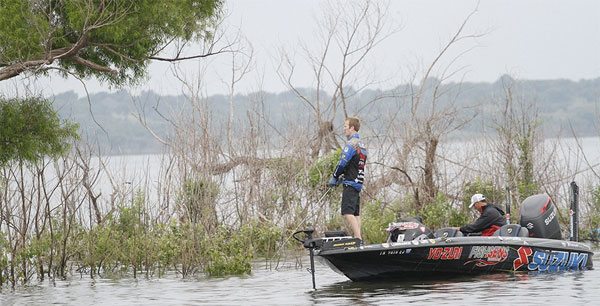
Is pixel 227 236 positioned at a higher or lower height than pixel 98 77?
lower

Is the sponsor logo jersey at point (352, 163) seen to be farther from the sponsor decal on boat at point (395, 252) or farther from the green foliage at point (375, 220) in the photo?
the green foliage at point (375, 220)

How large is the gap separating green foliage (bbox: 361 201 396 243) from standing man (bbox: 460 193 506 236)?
13.9 feet

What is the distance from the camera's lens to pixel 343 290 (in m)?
16.2

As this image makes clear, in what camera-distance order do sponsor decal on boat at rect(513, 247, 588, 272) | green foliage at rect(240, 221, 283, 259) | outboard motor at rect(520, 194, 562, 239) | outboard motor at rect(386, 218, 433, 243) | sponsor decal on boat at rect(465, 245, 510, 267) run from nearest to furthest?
sponsor decal on boat at rect(465, 245, 510, 267), outboard motor at rect(386, 218, 433, 243), sponsor decal on boat at rect(513, 247, 588, 272), outboard motor at rect(520, 194, 562, 239), green foliage at rect(240, 221, 283, 259)

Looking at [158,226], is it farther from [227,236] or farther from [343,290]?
[343,290]

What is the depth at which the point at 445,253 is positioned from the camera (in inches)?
653

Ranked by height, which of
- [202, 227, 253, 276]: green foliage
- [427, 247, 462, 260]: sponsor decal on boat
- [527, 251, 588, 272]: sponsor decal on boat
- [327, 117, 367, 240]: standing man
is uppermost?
[327, 117, 367, 240]: standing man

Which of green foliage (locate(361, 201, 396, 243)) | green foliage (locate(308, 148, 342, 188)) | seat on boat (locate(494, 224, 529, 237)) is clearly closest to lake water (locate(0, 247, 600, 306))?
seat on boat (locate(494, 224, 529, 237))

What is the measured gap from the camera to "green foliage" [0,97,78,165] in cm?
1578

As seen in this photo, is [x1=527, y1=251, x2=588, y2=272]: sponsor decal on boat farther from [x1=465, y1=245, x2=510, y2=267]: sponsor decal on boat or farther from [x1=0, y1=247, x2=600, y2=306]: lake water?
[x1=465, y1=245, x2=510, y2=267]: sponsor decal on boat

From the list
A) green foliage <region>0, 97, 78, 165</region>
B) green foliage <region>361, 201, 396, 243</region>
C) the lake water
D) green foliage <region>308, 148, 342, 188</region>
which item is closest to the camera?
the lake water

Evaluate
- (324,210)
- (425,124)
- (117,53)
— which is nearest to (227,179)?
(324,210)

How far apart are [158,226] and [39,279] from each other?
2.29 meters

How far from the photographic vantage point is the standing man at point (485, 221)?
17.4 meters
